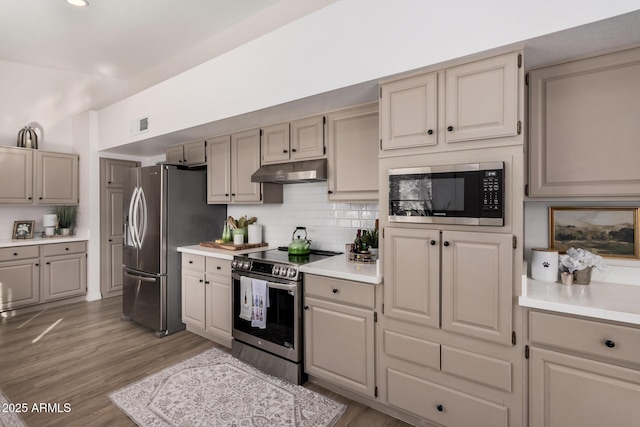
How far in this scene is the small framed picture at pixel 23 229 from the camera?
4.42m

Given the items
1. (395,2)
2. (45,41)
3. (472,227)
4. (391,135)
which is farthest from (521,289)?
(45,41)

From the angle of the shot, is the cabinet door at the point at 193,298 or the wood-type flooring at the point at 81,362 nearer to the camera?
the wood-type flooring at the point at 81,362

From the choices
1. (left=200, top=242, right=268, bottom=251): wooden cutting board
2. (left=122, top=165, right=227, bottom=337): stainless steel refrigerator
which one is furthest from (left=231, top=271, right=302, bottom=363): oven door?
(left=122, top=165, right=227, bottom=337): stainless steel refrigerator

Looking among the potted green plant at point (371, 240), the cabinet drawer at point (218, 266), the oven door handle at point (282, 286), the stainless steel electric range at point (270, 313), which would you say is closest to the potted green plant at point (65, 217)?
the cabinet drawer at point (218, 266)

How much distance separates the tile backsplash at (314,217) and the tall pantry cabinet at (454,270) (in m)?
0.87

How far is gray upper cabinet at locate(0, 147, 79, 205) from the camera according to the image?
4.16m

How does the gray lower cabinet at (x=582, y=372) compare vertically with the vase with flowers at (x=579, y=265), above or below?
below

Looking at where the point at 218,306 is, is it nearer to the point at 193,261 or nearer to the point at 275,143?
the point at 193,261

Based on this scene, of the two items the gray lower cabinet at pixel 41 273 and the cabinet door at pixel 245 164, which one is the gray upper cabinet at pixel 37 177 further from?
the cabinet door at pixel 245 164

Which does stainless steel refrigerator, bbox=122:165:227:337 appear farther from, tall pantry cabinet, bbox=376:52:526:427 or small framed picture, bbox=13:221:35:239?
tall pantry cabinet, bbox=376:52:526:427

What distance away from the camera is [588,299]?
5.39 ft

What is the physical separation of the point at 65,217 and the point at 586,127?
6.01 meters

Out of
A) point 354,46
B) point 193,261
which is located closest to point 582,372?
point 354,46

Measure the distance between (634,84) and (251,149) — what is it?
9.42ft
